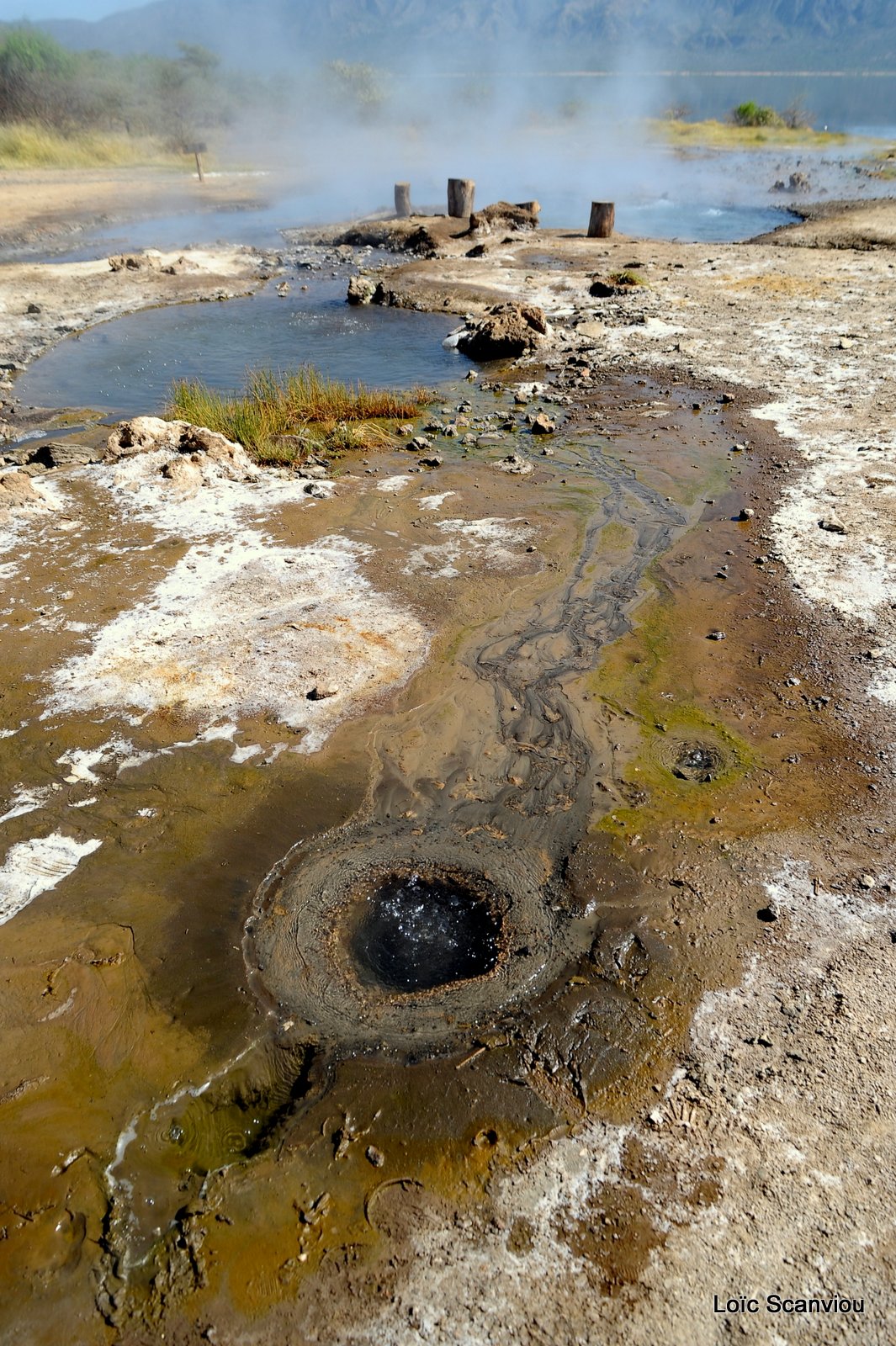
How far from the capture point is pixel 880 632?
5.96m

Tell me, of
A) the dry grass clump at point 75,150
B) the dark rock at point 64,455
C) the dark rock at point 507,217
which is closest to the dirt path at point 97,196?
the dry grass clump at point 75,150

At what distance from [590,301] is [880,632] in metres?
10.7

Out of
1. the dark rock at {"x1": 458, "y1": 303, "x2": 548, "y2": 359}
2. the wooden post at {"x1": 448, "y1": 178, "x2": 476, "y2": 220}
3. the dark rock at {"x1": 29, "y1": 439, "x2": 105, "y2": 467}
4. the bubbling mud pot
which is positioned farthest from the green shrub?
the bubbling mud pot

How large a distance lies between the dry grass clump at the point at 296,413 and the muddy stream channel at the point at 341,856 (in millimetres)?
1451

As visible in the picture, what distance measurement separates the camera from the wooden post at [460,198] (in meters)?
20.5

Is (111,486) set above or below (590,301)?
below

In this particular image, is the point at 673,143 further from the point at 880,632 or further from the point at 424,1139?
the point at 424,1139

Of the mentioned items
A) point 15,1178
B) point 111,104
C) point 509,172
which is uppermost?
point 111,104

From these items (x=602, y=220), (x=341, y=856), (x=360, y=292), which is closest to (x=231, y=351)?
(x=360, y=292)

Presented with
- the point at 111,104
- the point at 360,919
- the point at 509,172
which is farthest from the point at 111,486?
the point at 111,104

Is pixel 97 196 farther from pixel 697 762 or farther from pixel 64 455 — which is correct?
pixel 697 762

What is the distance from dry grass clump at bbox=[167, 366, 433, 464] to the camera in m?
9.48

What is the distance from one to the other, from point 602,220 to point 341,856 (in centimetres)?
1906

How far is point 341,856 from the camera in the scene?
4.45 metres
